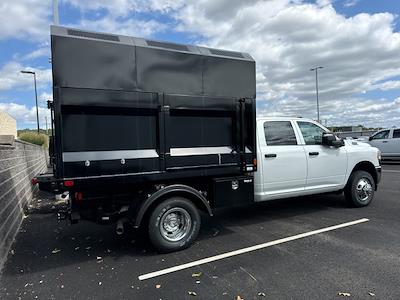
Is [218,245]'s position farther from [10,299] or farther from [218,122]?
[10,299]

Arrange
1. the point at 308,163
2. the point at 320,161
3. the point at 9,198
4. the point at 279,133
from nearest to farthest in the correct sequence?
1. the point at 9,198
2. the point at 279,133
3. the point at 308,163
4. the point at 320,161

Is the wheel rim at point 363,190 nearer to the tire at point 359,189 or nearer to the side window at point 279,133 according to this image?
the tire at point 359,189

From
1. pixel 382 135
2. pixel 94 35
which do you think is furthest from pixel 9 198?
pixel 382 135

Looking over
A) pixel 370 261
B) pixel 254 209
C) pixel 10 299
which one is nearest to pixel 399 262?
pixel 370 261

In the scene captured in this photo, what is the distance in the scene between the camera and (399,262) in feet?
16.1

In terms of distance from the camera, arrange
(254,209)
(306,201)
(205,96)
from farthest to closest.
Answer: (306,201), (254,209), (205,96)

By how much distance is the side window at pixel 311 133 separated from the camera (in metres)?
7.70

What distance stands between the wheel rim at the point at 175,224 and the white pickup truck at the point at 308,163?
5.29ft

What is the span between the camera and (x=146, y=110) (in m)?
5.44

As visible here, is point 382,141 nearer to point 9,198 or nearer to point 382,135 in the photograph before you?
point 382,135

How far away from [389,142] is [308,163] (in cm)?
1492

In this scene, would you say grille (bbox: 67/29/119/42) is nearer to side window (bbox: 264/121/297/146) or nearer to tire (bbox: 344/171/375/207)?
side window (bbox: 264/121/297/146)

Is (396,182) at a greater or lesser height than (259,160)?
lesser

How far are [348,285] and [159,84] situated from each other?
11.9ft
